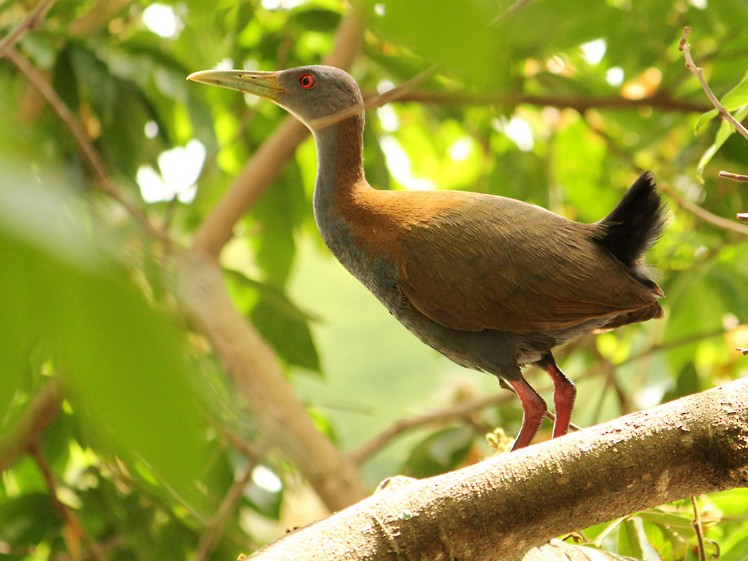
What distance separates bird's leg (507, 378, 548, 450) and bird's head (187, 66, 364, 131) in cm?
59

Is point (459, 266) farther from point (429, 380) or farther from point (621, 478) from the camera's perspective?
point (429, 380)

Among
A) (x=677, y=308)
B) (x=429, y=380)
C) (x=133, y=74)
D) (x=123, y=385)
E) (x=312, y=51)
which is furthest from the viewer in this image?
(x=429, y=380)

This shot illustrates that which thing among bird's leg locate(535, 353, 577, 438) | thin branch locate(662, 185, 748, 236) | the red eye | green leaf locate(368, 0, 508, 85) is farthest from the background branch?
green leaf locate(368, 0, 508, 85)

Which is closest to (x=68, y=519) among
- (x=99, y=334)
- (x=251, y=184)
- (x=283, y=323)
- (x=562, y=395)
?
(x=283, y=323)

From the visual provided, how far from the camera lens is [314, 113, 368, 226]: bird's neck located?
1.57 m

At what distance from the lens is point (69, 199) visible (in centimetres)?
43

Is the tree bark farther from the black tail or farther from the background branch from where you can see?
the background branch

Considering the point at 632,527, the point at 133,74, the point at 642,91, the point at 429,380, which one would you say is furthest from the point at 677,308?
the point at 429,380

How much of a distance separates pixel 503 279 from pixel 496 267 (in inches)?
0.9

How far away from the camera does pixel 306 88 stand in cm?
166

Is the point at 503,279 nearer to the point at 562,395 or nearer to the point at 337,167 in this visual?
the point at 562,395

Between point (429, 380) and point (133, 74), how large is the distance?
304 cm

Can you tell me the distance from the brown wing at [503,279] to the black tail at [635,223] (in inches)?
2.9

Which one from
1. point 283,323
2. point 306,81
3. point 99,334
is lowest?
point 283,323
